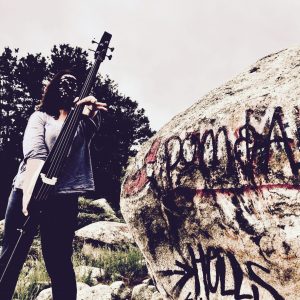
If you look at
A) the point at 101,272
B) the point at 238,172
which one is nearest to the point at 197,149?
the point at 238,172

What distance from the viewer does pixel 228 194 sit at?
8.06ft

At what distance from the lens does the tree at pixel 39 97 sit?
20.2 metres

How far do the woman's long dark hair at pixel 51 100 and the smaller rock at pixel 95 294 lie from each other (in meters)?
1.75

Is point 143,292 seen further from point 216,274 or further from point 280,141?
point 280,141

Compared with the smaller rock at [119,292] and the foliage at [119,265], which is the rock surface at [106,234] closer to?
the foliage at [119,265]

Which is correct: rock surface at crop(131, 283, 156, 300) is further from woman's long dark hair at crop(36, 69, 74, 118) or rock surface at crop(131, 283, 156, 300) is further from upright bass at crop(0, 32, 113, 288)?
woman's long dark hair at crop(36, 69, 74, 118)

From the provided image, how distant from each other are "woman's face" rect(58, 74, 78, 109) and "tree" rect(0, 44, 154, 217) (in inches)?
631

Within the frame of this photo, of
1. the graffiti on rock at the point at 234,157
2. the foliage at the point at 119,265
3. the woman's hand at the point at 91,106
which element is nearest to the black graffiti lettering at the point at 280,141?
the graffiti on rock at the point at 234,157

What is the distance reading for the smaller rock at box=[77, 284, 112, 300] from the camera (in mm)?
3525

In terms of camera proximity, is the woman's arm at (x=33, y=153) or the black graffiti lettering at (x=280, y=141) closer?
the black graffiti lettering at (x=280, y=141)

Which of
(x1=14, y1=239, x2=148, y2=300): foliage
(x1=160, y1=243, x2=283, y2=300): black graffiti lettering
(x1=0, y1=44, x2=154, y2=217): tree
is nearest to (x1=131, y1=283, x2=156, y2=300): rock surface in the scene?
(x1=14, y1=239, x2=148, y2=300): foliage

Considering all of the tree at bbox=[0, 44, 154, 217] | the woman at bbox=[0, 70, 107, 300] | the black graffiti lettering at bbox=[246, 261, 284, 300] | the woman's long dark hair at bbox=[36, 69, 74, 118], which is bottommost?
the black graffiti lettering at bbox=[246, 261, 284, 300]

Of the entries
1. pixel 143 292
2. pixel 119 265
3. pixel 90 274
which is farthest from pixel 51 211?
pixel 119 265

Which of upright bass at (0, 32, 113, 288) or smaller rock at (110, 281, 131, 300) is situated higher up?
upright bass at (0, 32, 113, 288)
